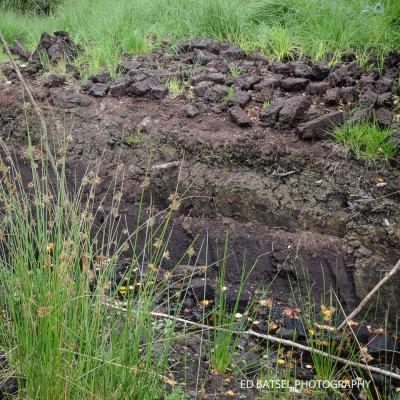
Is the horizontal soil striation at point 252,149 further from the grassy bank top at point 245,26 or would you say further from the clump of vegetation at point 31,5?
the clump of vegetation at point 31,5

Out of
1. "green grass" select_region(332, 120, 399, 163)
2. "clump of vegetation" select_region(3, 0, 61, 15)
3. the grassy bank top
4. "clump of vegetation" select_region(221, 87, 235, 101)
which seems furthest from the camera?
"clump of vegetation" select_region(3, 0, 61, 15)

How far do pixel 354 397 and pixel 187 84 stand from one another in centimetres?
310

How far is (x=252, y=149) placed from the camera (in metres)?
3.79

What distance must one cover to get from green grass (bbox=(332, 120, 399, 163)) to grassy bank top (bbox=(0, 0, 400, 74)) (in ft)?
4.00

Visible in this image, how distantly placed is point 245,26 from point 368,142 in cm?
245

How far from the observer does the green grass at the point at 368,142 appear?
3486 mm

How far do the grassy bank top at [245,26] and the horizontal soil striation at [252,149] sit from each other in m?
0.27

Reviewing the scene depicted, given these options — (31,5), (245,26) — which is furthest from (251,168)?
(31,5)

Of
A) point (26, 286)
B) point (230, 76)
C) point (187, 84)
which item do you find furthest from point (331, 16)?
point (26, 286)

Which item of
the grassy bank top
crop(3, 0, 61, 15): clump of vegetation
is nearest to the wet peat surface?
the grassy bank top

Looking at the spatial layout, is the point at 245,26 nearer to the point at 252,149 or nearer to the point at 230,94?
the point at 230,94

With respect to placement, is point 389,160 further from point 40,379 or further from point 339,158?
point 40,379

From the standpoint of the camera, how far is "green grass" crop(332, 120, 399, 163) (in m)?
3.49

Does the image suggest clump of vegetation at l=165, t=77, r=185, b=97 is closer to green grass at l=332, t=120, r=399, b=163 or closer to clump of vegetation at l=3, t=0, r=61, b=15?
green grass at l=332, t=120, r=399, b=163
